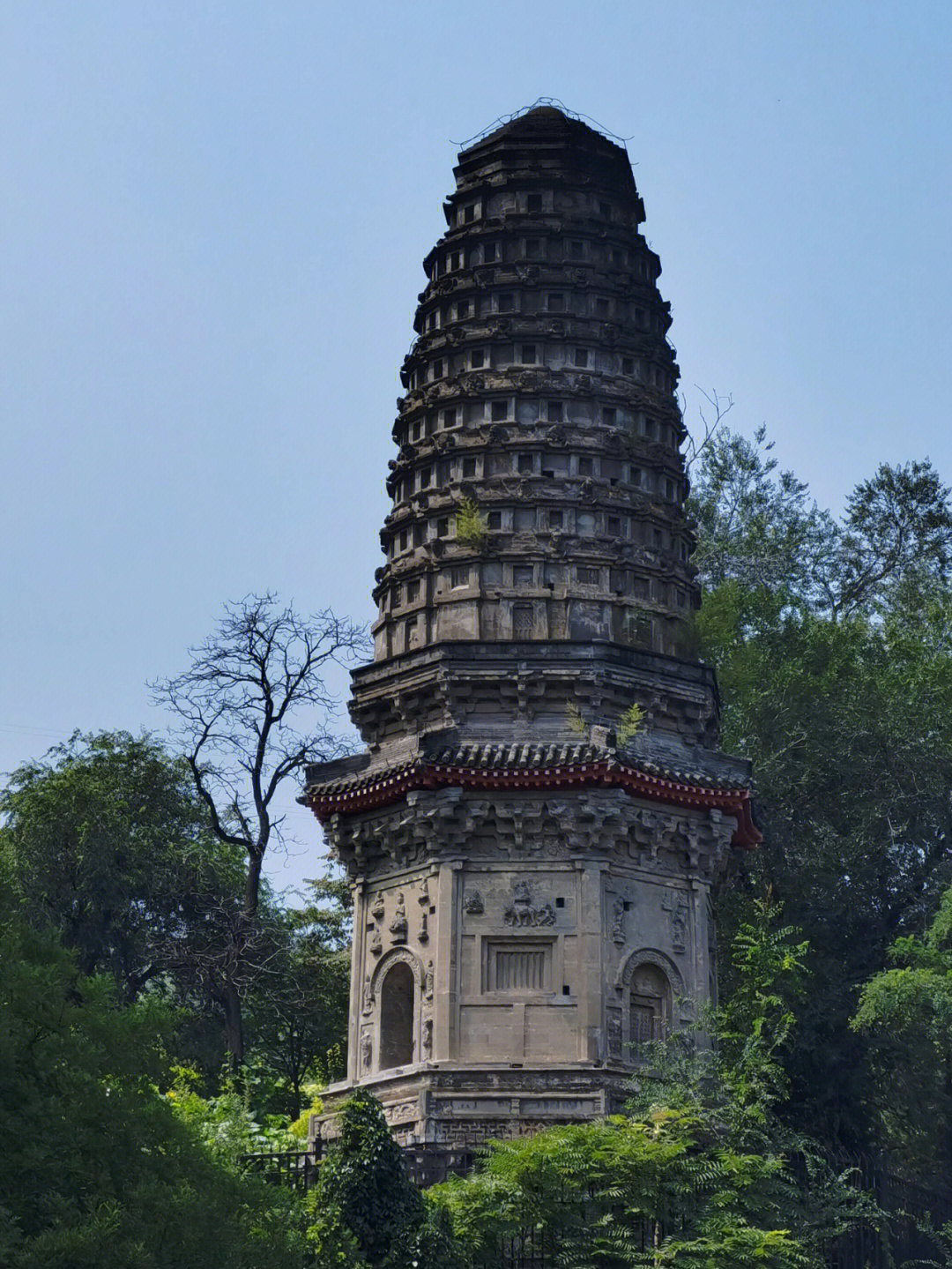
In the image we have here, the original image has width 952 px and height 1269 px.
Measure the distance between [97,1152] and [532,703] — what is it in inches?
578

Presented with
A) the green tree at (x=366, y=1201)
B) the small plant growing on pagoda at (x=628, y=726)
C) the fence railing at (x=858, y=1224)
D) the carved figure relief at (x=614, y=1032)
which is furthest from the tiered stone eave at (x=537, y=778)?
the green tree at (x=366, y=1201)

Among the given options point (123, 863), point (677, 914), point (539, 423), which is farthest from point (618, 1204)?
point (123, 863)

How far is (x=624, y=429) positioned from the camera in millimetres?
36094

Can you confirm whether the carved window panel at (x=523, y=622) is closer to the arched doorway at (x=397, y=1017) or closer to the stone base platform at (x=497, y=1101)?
the arched doorway at (x=397, y=1017)

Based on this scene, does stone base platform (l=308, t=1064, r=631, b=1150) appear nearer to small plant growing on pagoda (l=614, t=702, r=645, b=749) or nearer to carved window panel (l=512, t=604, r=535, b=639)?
small plant growing on pagoda (l=614, t=702, r=645, b=749)

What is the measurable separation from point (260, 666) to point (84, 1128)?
22142 millimetres

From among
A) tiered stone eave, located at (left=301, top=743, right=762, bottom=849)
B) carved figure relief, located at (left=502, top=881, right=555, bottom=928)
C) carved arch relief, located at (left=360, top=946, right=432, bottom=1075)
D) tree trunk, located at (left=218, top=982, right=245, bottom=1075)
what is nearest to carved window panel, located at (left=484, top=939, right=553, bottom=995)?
carved figure relief, located at (left=502, top=881, right=555, bottom=928)

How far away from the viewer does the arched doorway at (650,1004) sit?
31.1 metres

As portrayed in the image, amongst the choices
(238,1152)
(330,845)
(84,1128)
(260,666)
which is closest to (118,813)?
(260,666)

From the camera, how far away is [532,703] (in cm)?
3281

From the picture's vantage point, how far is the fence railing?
2533 centimetres

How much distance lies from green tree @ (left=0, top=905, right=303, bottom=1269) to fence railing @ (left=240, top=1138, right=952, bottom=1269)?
3627mm

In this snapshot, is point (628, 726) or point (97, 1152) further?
point (628, 726)

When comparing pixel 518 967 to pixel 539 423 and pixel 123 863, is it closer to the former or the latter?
pixel 539 423
